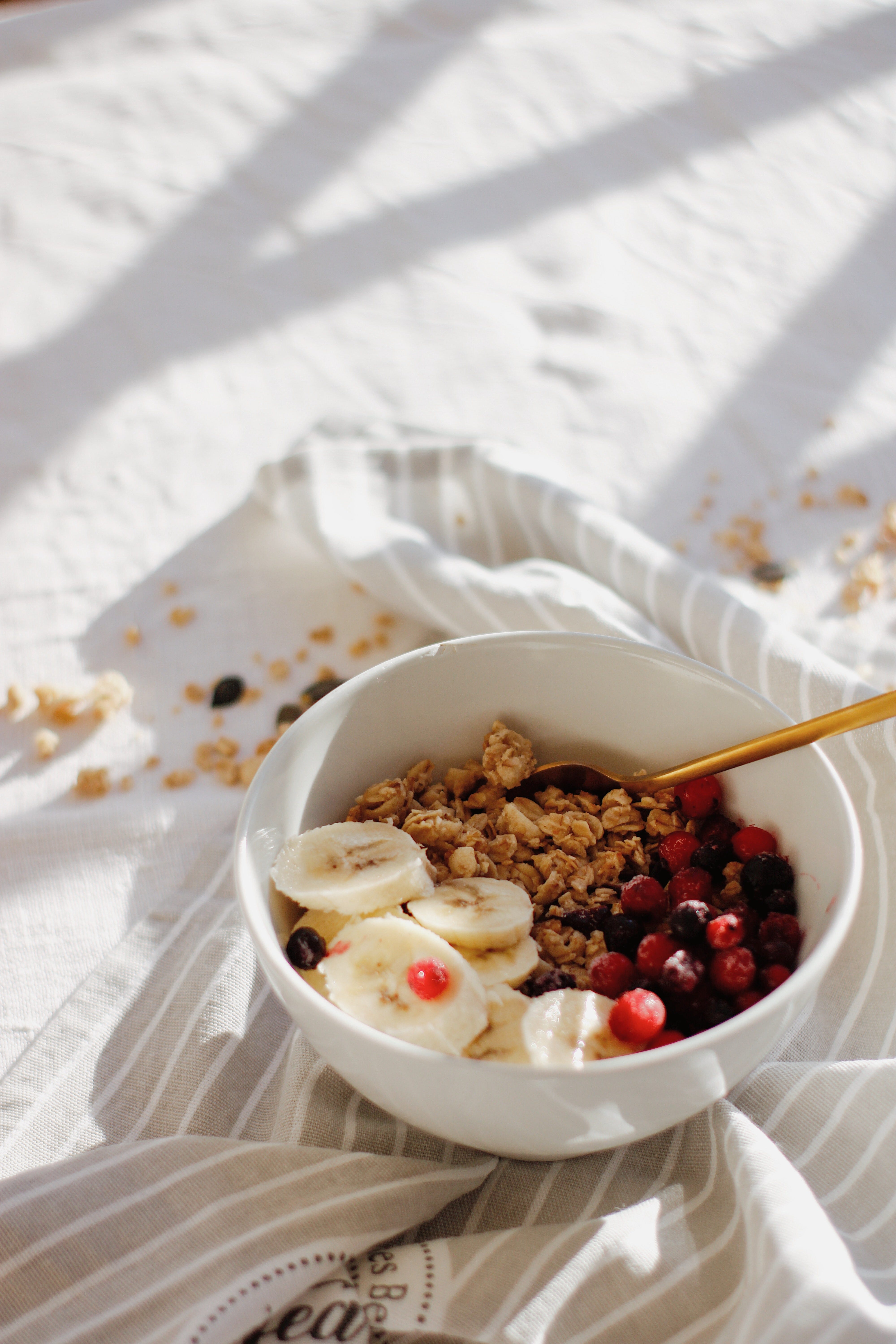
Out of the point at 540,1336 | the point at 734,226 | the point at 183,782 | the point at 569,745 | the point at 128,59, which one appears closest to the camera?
the point at 540,1336

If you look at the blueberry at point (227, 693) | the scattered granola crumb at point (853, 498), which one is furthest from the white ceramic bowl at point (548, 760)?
the scattered granola crumb at point (853, 498)

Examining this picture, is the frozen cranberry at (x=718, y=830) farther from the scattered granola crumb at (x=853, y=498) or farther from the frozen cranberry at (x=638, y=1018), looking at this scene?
the scattered granola crumb at (x=853, y=498)

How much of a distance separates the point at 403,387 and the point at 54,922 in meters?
0.73

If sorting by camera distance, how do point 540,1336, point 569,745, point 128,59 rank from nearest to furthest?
point 540,1336 < point 569,745 < point 128,59

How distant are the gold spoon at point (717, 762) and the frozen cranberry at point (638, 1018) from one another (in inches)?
6.5

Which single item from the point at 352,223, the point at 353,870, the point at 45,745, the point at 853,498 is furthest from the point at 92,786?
the point at 352,223

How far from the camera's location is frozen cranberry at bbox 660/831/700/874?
67 centimetres

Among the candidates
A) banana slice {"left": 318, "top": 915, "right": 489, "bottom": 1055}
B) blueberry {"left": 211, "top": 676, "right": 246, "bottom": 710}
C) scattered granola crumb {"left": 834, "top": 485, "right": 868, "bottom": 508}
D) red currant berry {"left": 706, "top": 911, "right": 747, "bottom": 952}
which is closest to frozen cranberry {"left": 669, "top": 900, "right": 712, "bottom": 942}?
red currant berry {"left": 706, "top": 911, "right": 747, "bottom": 952}

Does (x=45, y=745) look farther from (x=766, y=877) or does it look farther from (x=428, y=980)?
(x=766, y=877)

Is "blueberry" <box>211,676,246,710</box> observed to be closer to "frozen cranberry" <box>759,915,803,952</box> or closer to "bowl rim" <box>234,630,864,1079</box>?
"bowl rim" <box>234,630,864,1079</box>

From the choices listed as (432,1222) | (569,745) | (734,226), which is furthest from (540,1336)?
(734,226)

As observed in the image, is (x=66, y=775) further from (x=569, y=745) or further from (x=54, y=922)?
(x=569, y=745)

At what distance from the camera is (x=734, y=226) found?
1.43 metres

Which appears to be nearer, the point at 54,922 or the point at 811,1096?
the point at 811,1096
